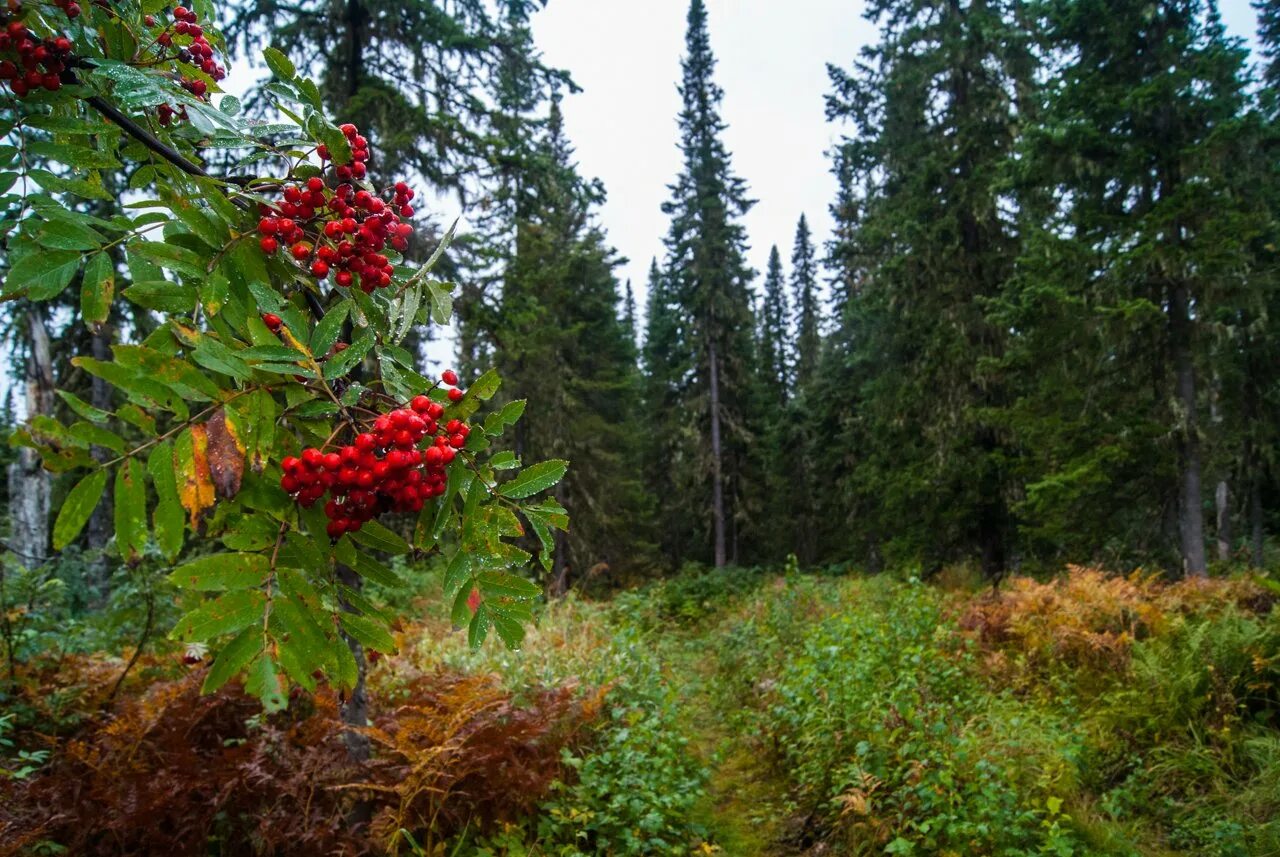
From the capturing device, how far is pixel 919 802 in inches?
171

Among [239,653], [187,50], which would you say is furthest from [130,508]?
[187,50]

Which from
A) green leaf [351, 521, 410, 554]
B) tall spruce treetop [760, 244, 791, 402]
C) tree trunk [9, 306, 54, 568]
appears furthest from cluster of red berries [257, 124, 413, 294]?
tall spruce treetop [760, 244, 791, 402]

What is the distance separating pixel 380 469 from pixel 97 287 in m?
0.72

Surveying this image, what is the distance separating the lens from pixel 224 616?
1.22 metres

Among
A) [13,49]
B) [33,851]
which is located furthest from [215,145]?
[33,851]

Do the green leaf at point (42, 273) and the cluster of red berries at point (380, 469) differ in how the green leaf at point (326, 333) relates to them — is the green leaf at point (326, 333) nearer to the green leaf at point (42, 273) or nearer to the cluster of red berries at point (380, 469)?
the cluster of red berries at point (380, 469)

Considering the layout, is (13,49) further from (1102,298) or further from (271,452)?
(1102,298)

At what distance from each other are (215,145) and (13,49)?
34 cm

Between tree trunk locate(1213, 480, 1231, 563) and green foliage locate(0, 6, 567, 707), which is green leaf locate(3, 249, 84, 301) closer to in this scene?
green foliage locate(0, 6, 567, 707)

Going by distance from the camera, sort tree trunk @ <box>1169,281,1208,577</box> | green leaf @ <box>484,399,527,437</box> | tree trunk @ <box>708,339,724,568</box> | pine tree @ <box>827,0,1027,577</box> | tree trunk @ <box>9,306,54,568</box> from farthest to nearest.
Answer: tree trunk @ <box>708,339,724,568</box>
pine tree @ <box>827,0,1027,577</box>
tree trunk @ <box>1169,281,1208,577</box>
tree trunk @ <box>9,306,54,568</box>
green leaf @ <box>484,399,527,437</box>

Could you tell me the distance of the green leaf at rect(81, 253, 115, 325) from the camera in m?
1.31

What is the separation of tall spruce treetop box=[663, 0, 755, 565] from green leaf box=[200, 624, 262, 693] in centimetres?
1990

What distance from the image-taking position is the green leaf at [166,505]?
116cm

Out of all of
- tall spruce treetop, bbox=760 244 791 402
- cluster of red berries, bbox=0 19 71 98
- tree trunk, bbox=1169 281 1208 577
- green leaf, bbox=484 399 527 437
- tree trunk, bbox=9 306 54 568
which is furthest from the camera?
tall spruce treetop, bbox=760 244 791 402
